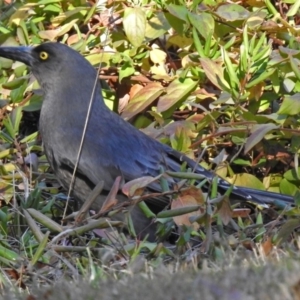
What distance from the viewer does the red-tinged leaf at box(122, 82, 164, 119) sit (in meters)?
6.14

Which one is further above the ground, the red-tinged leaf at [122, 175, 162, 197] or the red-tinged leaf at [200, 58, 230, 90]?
the red-tinged leaf at [122, 175, 162, 197]

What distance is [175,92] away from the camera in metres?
6.07

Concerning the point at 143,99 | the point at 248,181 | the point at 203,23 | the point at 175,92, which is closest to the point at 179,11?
the point at 203,23

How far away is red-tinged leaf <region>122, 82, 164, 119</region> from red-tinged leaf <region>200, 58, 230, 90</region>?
46cm

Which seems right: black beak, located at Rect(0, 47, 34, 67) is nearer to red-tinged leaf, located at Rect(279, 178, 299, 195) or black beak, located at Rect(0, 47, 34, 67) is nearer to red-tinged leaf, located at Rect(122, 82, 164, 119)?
red-tinged leaf, located at Rect(122, 82, 164, 119)

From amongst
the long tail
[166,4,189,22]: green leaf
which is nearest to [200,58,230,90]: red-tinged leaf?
[166,4,189,22]: green leaf

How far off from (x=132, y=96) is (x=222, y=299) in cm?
403

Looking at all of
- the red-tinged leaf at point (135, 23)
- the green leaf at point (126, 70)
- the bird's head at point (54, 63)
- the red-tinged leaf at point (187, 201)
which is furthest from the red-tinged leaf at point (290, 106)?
the green leaf at point (126, 70)

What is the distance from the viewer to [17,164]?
602 cm

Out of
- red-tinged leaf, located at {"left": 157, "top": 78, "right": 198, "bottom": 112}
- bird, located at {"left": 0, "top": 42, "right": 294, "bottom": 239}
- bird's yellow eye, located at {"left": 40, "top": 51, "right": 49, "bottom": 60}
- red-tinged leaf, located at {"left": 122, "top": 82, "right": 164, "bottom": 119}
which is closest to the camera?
bird, located at {"left": 0, "top": 42, "right": 294, "bottom": 239}

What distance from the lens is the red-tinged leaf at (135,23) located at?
596cm

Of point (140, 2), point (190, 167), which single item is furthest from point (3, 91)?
point (190, 167)

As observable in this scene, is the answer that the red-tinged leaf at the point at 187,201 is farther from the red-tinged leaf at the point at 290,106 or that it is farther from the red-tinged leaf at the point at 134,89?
the red-tinged leaf at the point at 134,89

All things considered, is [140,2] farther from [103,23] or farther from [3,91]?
[3,91]
